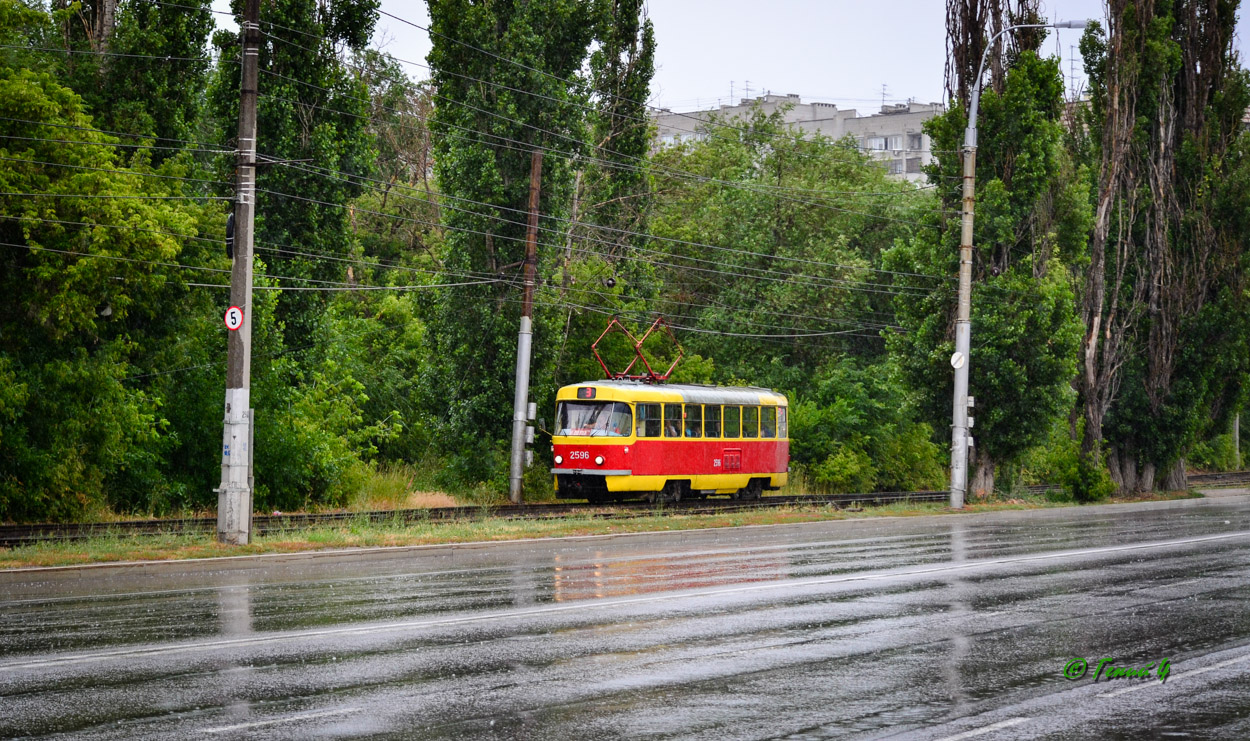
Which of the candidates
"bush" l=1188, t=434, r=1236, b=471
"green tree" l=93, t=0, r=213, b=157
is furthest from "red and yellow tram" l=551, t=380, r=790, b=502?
"bush" l=1188, t=434, r=1236, b=471

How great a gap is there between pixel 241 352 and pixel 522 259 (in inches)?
674

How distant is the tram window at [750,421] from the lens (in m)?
37.4

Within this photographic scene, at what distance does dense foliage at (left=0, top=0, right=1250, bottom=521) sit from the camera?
25281 mm

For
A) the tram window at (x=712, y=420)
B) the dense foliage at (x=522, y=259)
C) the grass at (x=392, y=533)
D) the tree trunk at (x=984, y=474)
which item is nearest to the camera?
the grass at (x=392, y=533)

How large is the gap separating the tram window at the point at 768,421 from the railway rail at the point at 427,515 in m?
2.10

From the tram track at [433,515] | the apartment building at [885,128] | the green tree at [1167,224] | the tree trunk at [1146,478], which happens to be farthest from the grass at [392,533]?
the apartment building at [885,128]

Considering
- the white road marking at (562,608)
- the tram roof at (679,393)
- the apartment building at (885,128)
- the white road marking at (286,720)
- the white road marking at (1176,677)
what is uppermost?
the apartment building at (885,128)

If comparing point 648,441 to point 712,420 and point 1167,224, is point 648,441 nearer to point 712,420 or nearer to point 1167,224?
point 712,420

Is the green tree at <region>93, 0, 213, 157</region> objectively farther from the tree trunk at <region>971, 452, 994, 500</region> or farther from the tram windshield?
the tree trunk at <region>971, 452, 994, 500</region>

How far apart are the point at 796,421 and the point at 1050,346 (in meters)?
11.8

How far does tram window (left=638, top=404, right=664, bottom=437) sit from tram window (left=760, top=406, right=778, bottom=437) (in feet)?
16.9

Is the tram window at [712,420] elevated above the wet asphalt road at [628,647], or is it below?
above

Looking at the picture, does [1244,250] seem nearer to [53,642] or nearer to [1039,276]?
[1039,276]

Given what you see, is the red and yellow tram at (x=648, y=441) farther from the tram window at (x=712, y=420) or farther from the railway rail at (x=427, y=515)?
the railway rail at (x=427, y=515)
